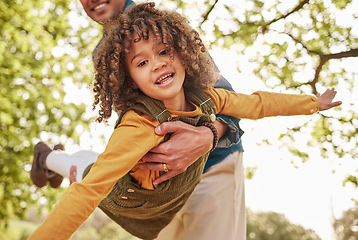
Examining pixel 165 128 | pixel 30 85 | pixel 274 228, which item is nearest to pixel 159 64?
pixel 165 128

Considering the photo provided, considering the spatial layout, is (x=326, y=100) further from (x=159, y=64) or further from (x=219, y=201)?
(x=159, y=64)

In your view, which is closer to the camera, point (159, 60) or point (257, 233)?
point (159, 60)

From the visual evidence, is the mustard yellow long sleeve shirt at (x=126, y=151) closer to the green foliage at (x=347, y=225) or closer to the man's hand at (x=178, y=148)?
the man's hand at (x=178, y=148)

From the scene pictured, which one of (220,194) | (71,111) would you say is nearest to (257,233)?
(71,111)

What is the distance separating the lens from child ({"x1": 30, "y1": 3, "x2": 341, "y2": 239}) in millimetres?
1616

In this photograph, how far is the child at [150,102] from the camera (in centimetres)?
162

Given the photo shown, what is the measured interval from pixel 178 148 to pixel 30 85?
5014 mm

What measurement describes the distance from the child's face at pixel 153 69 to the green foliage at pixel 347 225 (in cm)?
1637

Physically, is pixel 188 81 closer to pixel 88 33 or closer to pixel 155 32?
pixel 155 32

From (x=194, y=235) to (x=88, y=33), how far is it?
4.93 meters

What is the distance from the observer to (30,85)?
6.14 m

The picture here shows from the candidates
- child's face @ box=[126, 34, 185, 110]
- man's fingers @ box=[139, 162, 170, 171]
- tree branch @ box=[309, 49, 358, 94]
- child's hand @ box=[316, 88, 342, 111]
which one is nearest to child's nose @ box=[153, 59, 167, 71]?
child's face @ box=[126, 34, 185, 110]

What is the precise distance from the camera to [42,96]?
615 centimetres

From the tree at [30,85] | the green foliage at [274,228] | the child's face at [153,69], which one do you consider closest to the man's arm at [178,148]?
the child's face at [153,69]
